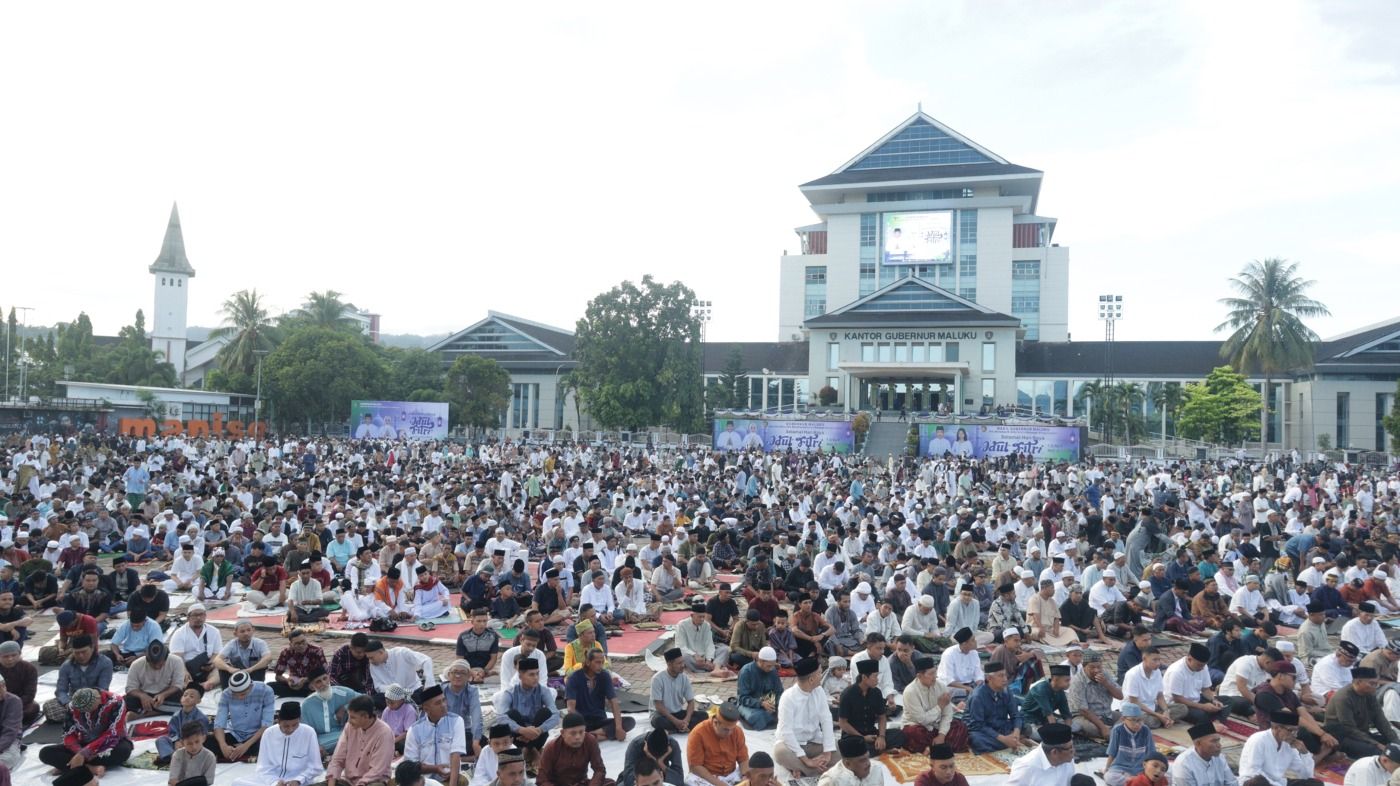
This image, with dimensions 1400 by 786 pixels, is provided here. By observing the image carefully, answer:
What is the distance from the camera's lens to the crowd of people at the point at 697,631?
6402 mm

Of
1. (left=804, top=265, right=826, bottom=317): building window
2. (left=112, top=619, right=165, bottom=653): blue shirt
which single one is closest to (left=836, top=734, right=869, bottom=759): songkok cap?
(left=112, top=619, right=165, bottom=653): blue shirt

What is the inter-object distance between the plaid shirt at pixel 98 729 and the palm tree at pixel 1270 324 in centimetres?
4676

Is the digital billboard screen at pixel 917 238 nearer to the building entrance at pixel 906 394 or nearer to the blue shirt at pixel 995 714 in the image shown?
the building entrance at pixel 906 394

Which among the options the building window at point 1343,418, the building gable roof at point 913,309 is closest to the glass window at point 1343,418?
the building window at point 1343,418

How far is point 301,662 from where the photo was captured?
25.5ft

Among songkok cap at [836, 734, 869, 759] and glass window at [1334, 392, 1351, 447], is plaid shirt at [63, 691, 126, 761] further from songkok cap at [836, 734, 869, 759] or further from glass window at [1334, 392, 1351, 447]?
glass window at [1334, 392, 1351, 447]

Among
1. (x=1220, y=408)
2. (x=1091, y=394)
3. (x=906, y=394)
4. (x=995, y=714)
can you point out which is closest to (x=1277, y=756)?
(x=995, y=714)

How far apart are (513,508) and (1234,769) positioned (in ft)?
49.5

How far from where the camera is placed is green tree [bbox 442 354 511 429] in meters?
46.5

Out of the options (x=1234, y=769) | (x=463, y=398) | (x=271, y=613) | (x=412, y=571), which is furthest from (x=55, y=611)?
(x=463, y=398)

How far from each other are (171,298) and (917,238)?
186 ft

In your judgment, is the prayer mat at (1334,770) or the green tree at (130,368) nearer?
the prayer mat at (1334,770)

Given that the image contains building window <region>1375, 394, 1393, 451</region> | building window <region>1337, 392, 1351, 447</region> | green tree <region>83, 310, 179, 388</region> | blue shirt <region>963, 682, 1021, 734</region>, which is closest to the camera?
blue shirt <region>963, 682, 1021, 734</region>

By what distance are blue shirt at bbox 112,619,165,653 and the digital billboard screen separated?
5680 centimetres
